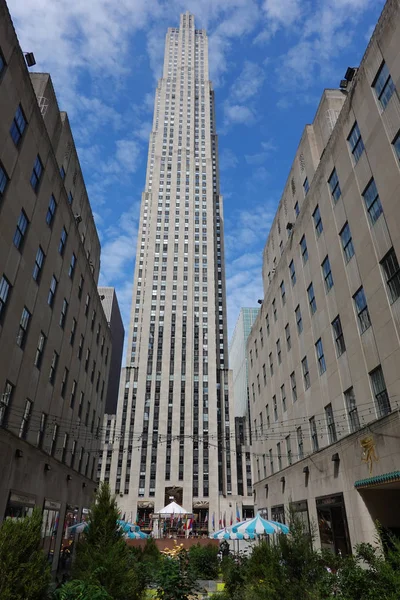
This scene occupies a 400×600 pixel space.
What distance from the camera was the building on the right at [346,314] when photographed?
17641mm

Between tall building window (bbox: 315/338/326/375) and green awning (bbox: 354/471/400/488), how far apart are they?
789 centimetres

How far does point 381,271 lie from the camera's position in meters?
18.4

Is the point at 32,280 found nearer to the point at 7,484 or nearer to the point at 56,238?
the point at 56,238

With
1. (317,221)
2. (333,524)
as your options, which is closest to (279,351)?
(317,221)

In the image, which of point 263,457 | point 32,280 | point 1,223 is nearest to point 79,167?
point 32,280

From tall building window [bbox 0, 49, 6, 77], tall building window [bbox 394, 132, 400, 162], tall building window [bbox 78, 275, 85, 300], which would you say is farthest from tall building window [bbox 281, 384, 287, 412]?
tall building window [bbox 0, 49, 6, 77]

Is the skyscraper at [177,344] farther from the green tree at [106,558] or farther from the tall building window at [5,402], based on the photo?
the green tree at [106,558]

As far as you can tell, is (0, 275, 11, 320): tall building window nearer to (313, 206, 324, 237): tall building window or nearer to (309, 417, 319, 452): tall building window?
(313, 206, 324, 237): tall building window

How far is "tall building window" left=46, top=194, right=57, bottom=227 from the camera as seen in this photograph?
26.2 m

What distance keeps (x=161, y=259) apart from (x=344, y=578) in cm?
11395

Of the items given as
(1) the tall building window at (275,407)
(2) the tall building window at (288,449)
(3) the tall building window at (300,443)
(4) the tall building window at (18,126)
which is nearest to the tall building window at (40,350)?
(4) the tall building window at (18,126)

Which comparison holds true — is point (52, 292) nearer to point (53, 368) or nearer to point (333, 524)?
point (53, 368)

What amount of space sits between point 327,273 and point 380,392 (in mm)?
9028

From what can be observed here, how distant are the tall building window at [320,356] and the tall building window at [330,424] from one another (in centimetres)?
231
